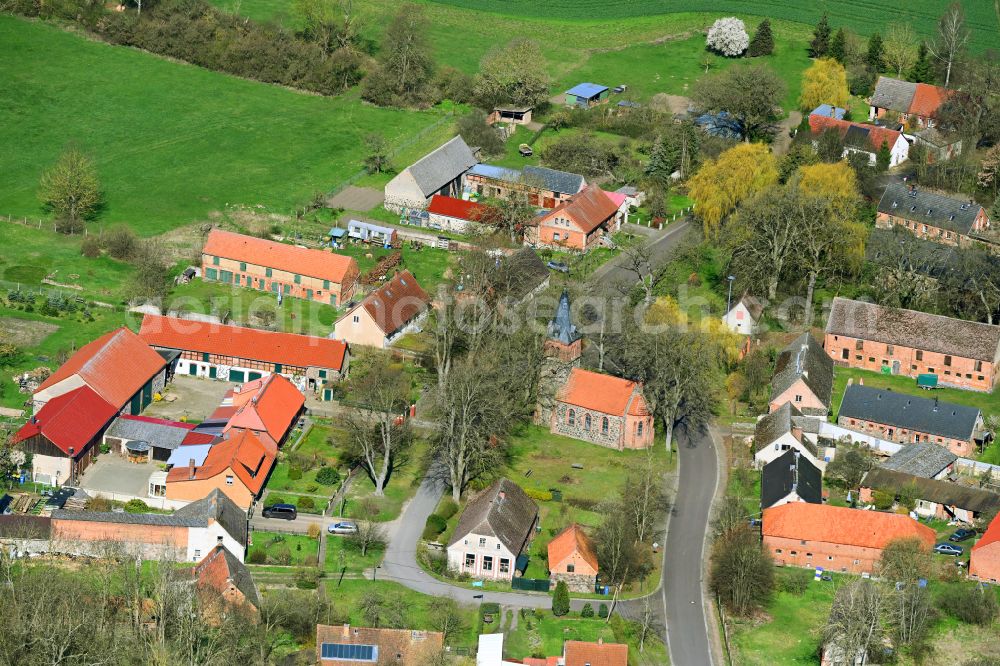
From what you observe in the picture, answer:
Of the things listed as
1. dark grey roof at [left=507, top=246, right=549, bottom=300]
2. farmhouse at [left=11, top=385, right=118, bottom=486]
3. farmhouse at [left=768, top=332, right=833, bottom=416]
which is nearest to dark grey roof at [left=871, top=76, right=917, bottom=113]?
dark grey roof at [left=507, top=246, right=549, bottom=300]

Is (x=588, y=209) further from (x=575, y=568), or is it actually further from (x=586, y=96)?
(x=575, y=568)

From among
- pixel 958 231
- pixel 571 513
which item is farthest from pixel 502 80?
pixel 571 513

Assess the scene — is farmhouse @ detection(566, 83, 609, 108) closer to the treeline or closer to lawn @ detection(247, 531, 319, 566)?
the treeline

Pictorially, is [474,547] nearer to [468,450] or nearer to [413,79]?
[468,450]

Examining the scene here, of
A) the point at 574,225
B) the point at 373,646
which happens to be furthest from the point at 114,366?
the point at 574,225

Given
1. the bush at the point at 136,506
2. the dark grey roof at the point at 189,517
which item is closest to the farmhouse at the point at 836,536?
the dark grey roof at the point at 189,517

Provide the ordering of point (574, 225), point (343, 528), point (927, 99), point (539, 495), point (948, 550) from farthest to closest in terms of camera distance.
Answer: point (927, 99), point (574, 225), point (539, 495), point (343, 528), point (948, 550)
